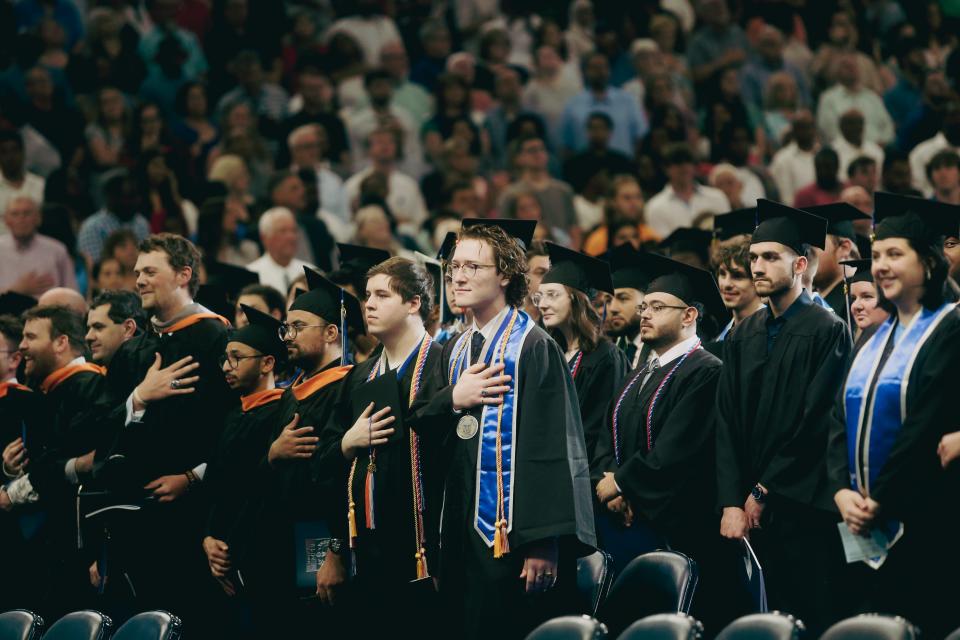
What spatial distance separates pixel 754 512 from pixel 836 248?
1702 millimetres

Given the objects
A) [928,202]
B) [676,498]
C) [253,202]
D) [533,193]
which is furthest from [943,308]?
[253,202]

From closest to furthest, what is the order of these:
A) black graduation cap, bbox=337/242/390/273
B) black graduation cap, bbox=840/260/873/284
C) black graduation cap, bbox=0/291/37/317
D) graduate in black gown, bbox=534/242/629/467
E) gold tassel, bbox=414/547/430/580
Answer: gold tassel, bbox=414/547/430/580 < black graduation cap, bbox=840/260/873/284 < graduate in black gown, bbox=534/242/629/467 < black graduation cap, bbox=337/242/390/273 < black graduation cap, bbox=0/291/37/317

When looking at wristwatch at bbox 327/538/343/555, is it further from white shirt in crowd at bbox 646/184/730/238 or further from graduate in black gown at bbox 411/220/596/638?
white shirt in crowd at bbox 646/184/730/238

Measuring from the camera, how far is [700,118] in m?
14.6

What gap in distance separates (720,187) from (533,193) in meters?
1.55

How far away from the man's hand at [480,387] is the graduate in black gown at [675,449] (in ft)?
3.34

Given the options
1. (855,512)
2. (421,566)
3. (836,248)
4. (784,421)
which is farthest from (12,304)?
(855,512)

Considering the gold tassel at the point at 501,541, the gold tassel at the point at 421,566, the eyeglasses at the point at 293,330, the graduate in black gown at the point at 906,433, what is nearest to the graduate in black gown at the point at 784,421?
the graduate in black gown at the point at 906,433

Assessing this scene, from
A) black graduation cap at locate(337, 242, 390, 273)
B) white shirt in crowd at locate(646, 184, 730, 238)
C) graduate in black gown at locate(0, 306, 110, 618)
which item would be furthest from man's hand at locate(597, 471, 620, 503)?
white shirt in crowd at locate(646, 184, 730, 238)

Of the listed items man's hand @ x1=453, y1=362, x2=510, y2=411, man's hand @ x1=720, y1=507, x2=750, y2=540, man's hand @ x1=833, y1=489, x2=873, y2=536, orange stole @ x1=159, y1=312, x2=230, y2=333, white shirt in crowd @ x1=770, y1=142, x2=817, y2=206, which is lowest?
man's hand @ x1=720, y1=507, x2=750, y2=540

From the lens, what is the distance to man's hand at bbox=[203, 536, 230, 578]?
6.71 meters

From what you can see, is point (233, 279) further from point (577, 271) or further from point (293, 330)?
point (577, 271)

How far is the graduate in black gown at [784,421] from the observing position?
5.68 m

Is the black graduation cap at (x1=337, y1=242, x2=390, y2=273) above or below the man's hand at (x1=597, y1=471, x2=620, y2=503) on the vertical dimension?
above
